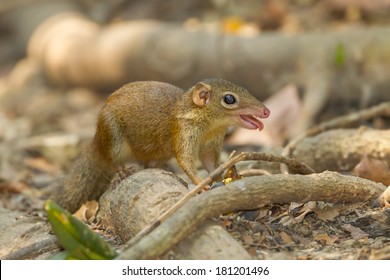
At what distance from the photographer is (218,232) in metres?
4.67

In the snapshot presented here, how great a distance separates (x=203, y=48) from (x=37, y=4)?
550 centimetres

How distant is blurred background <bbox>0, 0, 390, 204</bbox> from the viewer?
34.0 ft

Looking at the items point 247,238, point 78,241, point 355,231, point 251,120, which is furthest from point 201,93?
point 78,241

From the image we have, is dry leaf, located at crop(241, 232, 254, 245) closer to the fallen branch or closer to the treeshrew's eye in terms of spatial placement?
the fallen branch

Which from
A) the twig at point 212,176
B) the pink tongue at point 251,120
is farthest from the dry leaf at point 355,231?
the pink tongue at point 251,120

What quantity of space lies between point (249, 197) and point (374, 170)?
7.28ft

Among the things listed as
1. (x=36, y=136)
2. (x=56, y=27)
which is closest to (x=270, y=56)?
(x=36, y=136)

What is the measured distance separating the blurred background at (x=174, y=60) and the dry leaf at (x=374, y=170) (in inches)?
86.9

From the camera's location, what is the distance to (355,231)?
5273 mm

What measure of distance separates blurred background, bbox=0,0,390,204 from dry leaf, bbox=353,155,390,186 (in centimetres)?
221

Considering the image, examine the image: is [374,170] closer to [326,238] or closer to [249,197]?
[326,238]

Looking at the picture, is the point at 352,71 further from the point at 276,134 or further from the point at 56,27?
the point at 56,27

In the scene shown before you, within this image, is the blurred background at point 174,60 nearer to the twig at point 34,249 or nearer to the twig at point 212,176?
the twig at point 34,249

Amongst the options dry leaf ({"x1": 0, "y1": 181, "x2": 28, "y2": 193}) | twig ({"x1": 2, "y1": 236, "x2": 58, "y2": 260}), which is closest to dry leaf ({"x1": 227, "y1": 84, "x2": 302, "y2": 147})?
dry leaf ({"x1": 0, "y1": 181, "x2": 28, "y2": 193})
